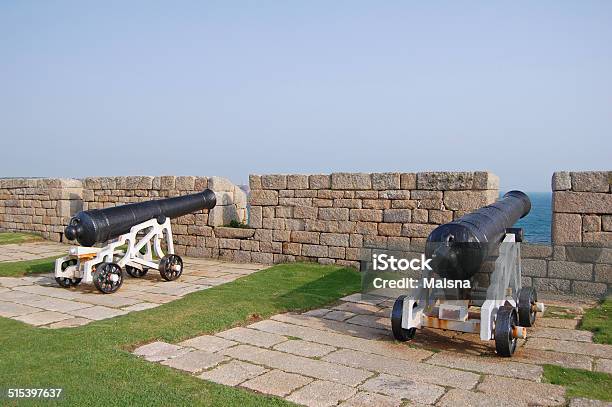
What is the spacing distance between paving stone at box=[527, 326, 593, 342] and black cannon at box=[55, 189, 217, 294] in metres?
5.10

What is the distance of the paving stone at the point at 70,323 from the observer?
5229 mm

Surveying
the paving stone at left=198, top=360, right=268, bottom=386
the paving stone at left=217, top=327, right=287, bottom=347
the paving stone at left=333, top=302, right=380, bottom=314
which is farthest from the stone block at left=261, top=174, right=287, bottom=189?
the paving stone at left=198, top=360, right=268, bottom=386

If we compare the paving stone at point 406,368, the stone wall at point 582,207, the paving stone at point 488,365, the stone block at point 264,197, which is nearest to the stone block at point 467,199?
Answer: the stone wall at point 582,207

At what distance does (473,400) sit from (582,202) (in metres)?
4.18

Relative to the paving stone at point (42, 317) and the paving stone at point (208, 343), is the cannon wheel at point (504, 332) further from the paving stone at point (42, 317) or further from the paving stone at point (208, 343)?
the paving stone at point (42, 317)

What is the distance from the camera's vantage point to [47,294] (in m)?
6.90

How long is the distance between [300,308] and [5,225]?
484 inches

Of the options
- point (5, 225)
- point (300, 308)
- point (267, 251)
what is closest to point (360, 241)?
point (267, 251)

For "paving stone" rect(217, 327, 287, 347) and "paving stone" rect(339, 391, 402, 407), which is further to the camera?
"paving stone" rect(217, 327, 287, 347)

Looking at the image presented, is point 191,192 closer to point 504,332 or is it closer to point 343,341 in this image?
point 343,341

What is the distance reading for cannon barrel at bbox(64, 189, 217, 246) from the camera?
6845 mm

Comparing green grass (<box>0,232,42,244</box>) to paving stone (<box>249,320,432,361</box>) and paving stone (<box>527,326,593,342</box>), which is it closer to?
paving stone (<box>249,320,432,361</box>)

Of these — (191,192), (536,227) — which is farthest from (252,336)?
(536,227)

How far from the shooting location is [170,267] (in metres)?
7.93
